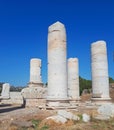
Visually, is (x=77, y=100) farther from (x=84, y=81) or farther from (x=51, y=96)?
(x=84, y=81)

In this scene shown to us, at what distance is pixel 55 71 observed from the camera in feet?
53.2

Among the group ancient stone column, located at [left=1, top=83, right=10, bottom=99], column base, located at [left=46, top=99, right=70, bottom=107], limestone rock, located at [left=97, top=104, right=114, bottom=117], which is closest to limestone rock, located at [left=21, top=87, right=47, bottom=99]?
column base, located at [left=46, top=99, right=70, bottom=107]

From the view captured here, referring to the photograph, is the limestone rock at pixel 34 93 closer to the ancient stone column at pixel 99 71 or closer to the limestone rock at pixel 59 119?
the ancient stone column at pixel 99 71

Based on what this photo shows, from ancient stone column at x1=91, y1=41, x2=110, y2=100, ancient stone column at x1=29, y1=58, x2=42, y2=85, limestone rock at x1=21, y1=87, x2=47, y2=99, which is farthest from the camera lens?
ancient stone column at x1=29, y1=58, x2=42, y2=85

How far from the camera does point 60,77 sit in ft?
52.9

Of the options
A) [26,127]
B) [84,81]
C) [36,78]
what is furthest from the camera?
[84,81]

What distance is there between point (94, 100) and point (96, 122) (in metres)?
9.28

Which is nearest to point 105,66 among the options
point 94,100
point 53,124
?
point 94,100

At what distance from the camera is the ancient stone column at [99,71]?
843 inches

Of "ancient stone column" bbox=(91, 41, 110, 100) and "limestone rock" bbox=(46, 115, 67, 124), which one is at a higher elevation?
A: "ancient stone column" bbox=(91, 41, 110, 100)

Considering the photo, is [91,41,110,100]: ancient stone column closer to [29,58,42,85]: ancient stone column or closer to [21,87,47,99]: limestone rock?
[21,87,47,99]: limestone rock

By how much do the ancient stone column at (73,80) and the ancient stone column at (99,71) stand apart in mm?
5685

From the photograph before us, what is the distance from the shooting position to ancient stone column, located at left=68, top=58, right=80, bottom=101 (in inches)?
1090

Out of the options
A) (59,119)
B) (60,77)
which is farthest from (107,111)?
(59,119)
